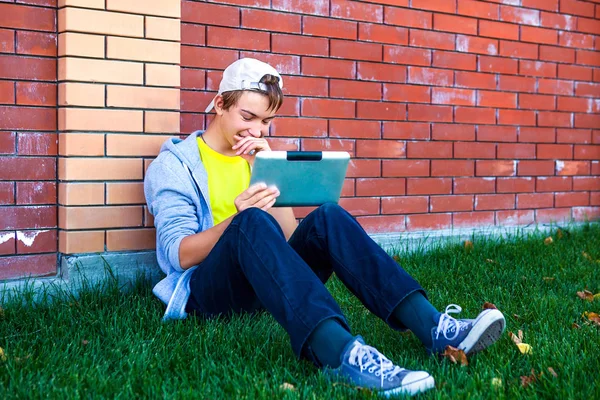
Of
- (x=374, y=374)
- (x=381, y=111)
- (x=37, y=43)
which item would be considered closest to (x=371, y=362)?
(x=374, y=374)

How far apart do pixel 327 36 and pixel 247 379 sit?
2.24 meters

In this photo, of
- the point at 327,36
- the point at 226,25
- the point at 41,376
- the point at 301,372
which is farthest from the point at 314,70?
the point at 41,376

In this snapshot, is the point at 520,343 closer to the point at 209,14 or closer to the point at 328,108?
the point at 328,108

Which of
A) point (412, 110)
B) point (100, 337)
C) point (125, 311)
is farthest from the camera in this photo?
point (412, 110)

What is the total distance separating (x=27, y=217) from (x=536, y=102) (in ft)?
10.5

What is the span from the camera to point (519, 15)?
4.65 metres

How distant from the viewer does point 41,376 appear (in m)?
2.07

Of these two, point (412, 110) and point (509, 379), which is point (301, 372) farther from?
point (412, 110)

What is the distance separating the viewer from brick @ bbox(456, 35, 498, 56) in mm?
4402

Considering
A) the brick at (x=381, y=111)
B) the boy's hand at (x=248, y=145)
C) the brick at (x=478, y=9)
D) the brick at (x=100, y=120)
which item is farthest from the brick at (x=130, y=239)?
the brick at (x=478, y=9)

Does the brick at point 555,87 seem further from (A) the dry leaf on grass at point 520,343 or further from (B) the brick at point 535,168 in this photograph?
(A) the dry leaf on grass at point 520,343

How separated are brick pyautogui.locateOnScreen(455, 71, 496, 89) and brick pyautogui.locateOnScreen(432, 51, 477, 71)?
0.13 feet

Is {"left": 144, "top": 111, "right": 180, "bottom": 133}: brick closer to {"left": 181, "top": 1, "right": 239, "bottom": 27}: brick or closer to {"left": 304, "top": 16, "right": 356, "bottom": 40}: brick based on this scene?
{"left": 181, "top": 1, "right": 239, "bottom": 27}: brick

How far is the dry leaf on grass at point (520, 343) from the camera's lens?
2.39 meters
